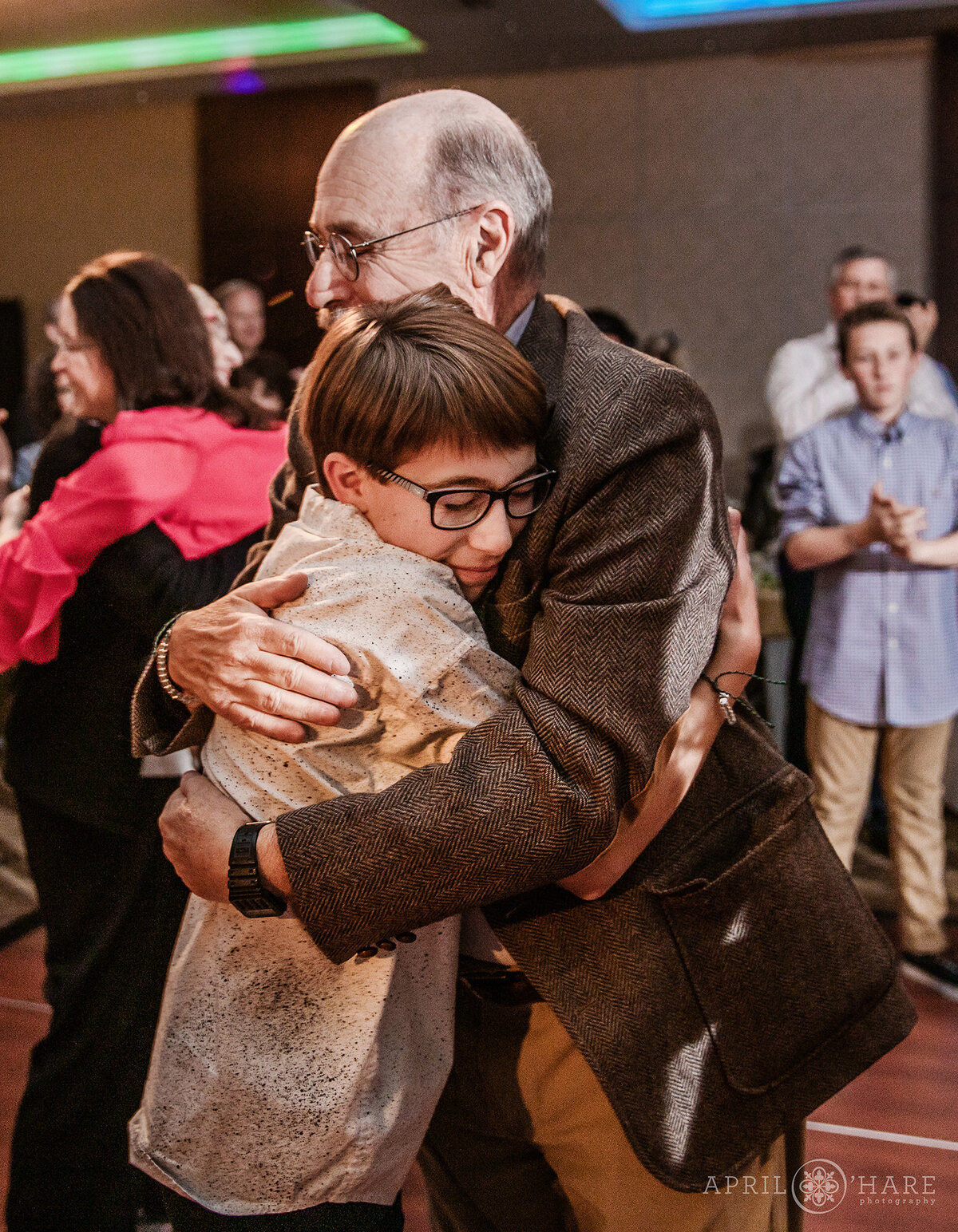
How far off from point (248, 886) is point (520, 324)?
0.66 meters

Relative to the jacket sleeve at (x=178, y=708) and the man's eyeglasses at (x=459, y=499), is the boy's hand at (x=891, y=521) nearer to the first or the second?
the jacket sleeve at (x=178, y=708)

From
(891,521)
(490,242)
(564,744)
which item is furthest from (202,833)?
(891,521)

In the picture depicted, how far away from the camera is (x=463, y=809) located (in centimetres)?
94

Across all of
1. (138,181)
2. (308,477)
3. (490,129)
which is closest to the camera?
(490,129)

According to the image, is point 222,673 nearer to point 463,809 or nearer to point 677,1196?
point 463,809

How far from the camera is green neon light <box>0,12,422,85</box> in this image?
6.41 m

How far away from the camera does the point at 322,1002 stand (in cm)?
107

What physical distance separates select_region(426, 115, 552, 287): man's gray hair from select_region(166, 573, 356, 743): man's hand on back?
44cm

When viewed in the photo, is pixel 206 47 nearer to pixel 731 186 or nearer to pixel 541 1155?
pixel 731 186

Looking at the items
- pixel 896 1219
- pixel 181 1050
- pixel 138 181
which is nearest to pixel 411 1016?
pixel 181 1050

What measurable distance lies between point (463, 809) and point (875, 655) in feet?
9.50

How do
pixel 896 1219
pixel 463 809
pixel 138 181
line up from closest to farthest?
1. pixel 463 809
2. pixel 896 1219
3. pixel 138 181

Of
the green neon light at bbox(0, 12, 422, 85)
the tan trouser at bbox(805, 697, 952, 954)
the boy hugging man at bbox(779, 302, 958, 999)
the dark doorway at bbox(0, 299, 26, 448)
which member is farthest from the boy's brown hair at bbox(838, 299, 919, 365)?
the dark doorway at bbox(0, 299, 26, 448)

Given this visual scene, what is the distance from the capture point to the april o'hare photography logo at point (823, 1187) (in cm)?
233
